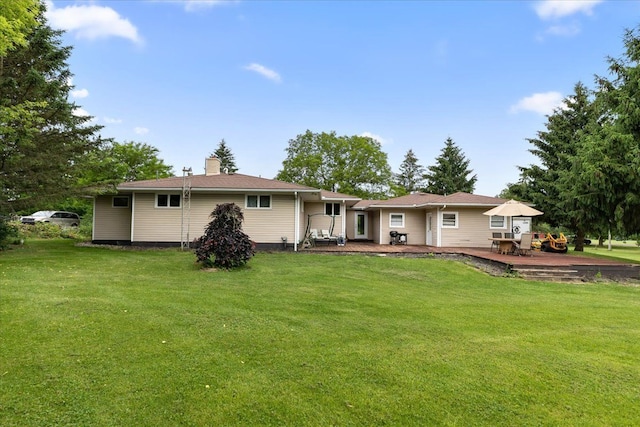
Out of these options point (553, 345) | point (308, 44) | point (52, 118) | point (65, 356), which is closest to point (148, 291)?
point (65, 356)

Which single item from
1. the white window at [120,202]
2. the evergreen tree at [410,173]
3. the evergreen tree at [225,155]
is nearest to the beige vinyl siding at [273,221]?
the white window at [120,202]

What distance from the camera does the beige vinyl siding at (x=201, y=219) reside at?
47.5 feet

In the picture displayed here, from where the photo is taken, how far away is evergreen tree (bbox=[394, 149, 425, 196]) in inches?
2013

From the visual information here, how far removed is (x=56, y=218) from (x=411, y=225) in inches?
989

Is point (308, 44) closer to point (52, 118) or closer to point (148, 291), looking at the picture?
point (52, 118)

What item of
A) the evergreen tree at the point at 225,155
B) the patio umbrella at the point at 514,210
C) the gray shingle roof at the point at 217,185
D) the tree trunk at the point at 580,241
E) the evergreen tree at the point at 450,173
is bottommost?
the tree trunk at the point at 580,241

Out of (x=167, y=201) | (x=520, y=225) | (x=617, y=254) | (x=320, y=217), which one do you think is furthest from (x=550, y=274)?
(x=617, y=254)

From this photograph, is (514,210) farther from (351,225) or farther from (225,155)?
(225,155)

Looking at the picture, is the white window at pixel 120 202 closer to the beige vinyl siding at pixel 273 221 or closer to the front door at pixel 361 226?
the beige vinyl siding at pixel 273 221

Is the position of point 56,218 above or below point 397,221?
above

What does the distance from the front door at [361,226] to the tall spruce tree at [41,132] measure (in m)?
15.2

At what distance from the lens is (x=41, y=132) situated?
1280 cm

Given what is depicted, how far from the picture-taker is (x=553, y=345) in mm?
4145

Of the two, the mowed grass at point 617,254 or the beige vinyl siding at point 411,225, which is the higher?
the beige vinyl siding at point 411,225
